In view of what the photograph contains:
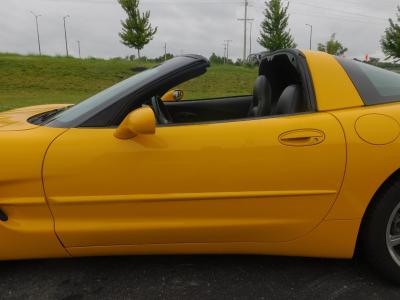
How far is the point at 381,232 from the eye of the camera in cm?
197

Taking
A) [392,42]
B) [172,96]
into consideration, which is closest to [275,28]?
[392,42]

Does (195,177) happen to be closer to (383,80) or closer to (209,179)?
(209,179)

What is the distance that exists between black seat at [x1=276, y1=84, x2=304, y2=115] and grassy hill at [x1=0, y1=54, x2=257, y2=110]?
1403 cm

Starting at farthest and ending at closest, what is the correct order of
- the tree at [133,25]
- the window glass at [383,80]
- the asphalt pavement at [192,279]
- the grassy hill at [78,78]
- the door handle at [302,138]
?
the tree at [133,25] < the grassy hill at [78,78] < the window glass at [383,80] < the asphalt pavement at [192,279] < the door handle at [302,138]

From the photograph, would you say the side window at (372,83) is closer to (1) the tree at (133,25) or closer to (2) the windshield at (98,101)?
(2) the windshield at (98,101)

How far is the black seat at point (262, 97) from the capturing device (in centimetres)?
257

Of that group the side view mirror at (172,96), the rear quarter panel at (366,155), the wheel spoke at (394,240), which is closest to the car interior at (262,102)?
the side view mirror at (172,96)

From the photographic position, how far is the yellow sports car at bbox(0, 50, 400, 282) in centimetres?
186

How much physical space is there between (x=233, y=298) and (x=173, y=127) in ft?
2.97

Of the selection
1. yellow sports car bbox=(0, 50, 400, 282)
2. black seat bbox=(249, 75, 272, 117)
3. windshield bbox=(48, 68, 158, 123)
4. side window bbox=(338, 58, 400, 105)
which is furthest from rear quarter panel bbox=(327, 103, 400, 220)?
windshield bbox=(48, 68, 158, 123)

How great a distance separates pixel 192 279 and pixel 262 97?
1287 mm

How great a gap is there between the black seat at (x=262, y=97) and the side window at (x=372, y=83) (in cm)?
58

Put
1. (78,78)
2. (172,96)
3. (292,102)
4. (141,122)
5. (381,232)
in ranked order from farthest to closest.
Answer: (78,78) < (172,96) < (292,102) < (381,232) < (141,122)

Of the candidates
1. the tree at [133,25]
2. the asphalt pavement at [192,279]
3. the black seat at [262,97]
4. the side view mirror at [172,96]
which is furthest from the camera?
the tree at [133,25]
